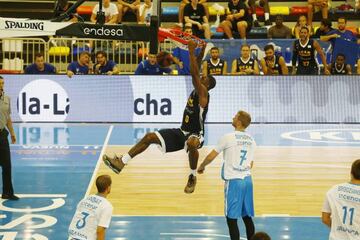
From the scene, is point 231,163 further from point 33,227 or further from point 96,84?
point 96,84

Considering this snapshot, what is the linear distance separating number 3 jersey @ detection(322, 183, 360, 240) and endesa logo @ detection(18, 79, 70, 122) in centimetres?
1342

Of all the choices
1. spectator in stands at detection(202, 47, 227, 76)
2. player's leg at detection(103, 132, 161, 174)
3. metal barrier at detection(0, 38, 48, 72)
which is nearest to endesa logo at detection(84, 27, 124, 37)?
player's leg at detection(103, 132, 161, 174)

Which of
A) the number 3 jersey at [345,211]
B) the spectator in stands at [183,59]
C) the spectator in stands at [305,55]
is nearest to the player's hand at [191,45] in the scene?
the number 3 jersey at [345,211]

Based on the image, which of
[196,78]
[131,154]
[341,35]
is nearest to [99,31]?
[196,78]

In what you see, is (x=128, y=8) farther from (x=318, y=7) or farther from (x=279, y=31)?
(x=318, y=7)

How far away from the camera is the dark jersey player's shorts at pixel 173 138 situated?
11000 millimetres

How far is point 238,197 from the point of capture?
381 inches

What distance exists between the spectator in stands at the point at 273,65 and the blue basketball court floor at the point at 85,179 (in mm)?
1427

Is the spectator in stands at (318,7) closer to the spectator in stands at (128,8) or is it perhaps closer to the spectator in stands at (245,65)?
Result: the spectator in stands at (245,65)

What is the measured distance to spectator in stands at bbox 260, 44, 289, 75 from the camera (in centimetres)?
2033

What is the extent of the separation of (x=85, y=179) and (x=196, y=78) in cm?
457

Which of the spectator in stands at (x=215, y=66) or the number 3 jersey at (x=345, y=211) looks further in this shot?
the spectator in stands at (x=215, y=66)

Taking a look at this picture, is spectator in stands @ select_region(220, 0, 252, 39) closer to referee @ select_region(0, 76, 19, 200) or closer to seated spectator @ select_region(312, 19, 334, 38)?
seated spectator @ select_region(312, 19, 334, 38)

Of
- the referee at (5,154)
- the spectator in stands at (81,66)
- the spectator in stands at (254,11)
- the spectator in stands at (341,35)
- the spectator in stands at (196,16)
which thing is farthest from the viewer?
the spectator in stands at (254,11)
